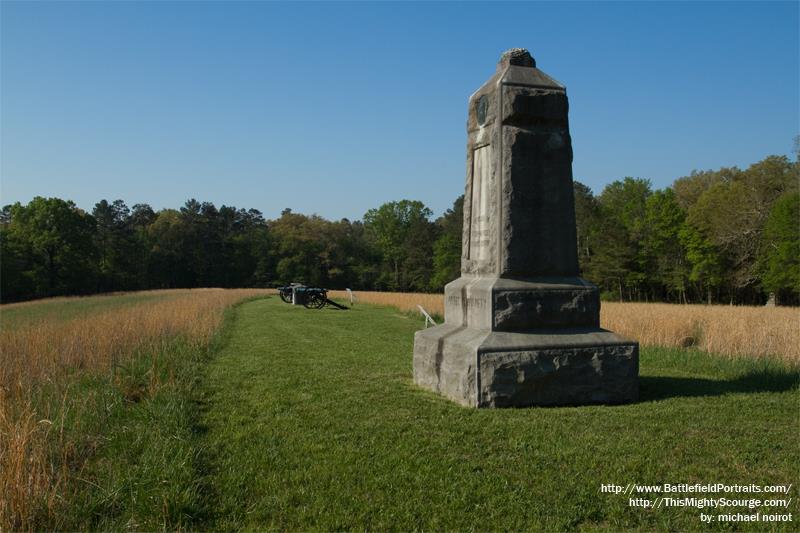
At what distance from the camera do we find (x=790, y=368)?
7.55 m

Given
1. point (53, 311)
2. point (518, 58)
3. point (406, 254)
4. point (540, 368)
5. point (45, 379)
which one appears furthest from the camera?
point (406, 254)

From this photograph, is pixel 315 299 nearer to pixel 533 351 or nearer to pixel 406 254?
pixel 533 351

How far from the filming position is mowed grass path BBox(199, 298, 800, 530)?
3258 mm

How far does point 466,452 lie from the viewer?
428cm

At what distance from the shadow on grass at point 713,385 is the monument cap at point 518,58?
4.01 metres

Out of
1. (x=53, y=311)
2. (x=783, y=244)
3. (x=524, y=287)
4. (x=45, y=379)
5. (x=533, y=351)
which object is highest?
(x=783, y=244)

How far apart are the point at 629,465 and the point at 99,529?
3285 millimetres

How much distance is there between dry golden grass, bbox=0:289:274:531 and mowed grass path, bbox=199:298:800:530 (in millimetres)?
952

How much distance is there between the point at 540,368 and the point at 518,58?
11.8 ft

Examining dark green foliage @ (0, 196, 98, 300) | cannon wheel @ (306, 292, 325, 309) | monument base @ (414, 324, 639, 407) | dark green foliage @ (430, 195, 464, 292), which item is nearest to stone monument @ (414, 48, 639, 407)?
monument base @ (414, 324, 639, 407)

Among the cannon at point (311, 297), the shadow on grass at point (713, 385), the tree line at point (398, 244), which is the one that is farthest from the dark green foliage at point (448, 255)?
the shadow on grass at point (713, 385)

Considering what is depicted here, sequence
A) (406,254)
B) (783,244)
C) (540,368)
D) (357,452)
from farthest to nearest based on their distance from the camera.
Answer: (406,254) < (783,244) < (540,368) < (357,452)

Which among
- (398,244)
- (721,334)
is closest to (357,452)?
(721,334)

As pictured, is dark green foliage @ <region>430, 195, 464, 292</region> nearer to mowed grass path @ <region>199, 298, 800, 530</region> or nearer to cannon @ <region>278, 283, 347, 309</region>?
cannon @ <region>278, 283, 347, 309</region>
